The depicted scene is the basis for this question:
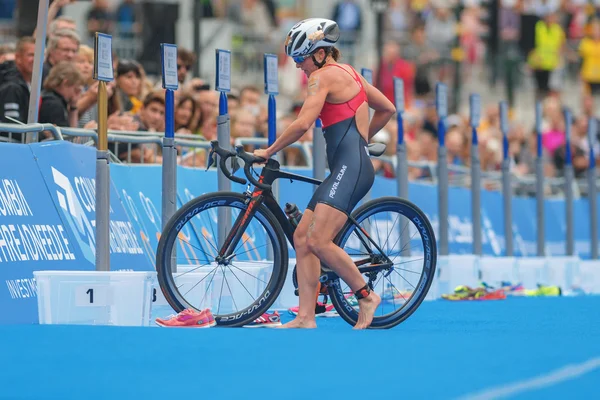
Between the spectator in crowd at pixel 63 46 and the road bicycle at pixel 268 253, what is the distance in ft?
8.35

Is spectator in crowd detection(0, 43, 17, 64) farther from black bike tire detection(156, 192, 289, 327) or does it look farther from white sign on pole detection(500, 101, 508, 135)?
white sign on pole detection(500, 101, 508, 135)

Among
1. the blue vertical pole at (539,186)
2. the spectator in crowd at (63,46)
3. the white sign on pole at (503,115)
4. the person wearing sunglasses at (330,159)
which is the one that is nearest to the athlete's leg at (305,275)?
the person wearing sunglasses at (330,159)

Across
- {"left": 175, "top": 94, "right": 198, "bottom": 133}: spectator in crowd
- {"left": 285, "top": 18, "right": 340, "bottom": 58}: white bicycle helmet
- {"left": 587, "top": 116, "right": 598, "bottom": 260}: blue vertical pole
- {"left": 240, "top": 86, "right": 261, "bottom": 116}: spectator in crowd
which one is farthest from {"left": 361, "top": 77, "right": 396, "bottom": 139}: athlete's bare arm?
{"left": 587, "top": 116, "right": 598, "bottom": 260}: blue vertical pole

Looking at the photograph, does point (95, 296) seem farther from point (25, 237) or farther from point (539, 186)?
point (539, 186)

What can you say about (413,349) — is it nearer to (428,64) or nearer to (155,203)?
(155,203)

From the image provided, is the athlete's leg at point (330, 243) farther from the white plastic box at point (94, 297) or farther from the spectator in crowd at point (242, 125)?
the spectator in crowd at point (242, 125)

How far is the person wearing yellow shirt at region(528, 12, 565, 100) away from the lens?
87.5ft

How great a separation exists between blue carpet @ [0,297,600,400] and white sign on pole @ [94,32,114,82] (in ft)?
5.60

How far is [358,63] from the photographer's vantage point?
78.8 ft

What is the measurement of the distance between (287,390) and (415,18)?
21483 millimetres

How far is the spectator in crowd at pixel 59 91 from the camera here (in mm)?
11031

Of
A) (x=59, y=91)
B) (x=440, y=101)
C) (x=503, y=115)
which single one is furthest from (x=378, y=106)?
(x=503, y=115)

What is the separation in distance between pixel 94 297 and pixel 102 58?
148cm

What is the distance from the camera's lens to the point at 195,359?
6340 mm
